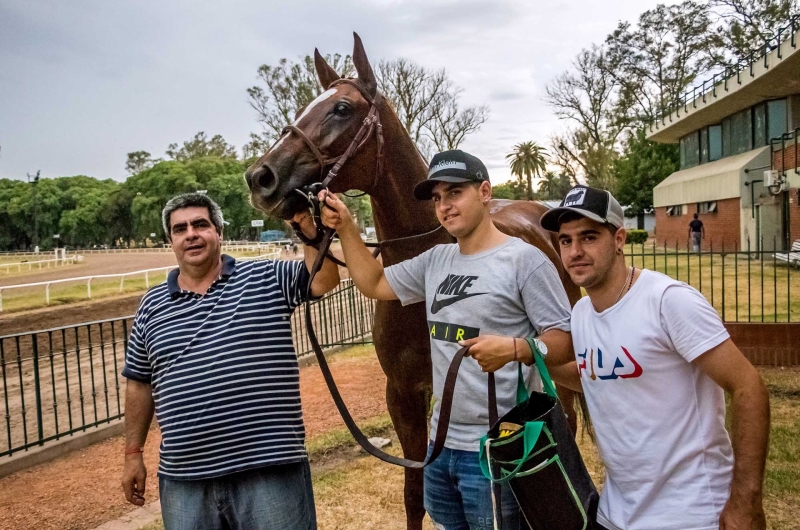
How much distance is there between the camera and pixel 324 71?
318 centimetres

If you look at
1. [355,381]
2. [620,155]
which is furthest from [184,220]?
[620,155]

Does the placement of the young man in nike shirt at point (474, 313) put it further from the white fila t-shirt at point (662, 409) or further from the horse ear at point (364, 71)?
the horse ear at point (364, 71)

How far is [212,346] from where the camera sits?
7.69ft

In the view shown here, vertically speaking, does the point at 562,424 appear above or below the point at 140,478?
above

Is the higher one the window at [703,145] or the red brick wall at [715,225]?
the window at [703,145]

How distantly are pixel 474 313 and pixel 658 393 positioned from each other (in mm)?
660

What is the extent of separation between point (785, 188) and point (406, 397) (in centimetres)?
2111

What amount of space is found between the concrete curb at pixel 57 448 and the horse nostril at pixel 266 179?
536 cm

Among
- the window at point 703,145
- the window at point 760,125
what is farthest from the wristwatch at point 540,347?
the window at point 703,145

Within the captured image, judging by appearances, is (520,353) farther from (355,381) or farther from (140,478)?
(355,381)

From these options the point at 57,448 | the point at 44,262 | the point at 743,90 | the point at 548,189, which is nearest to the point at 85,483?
the point at 57,448

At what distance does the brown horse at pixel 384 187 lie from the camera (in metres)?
2.54

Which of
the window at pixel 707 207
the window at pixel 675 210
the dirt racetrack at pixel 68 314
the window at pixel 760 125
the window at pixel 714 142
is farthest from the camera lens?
the window at pixel 675 210

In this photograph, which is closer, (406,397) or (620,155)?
(406,397)
